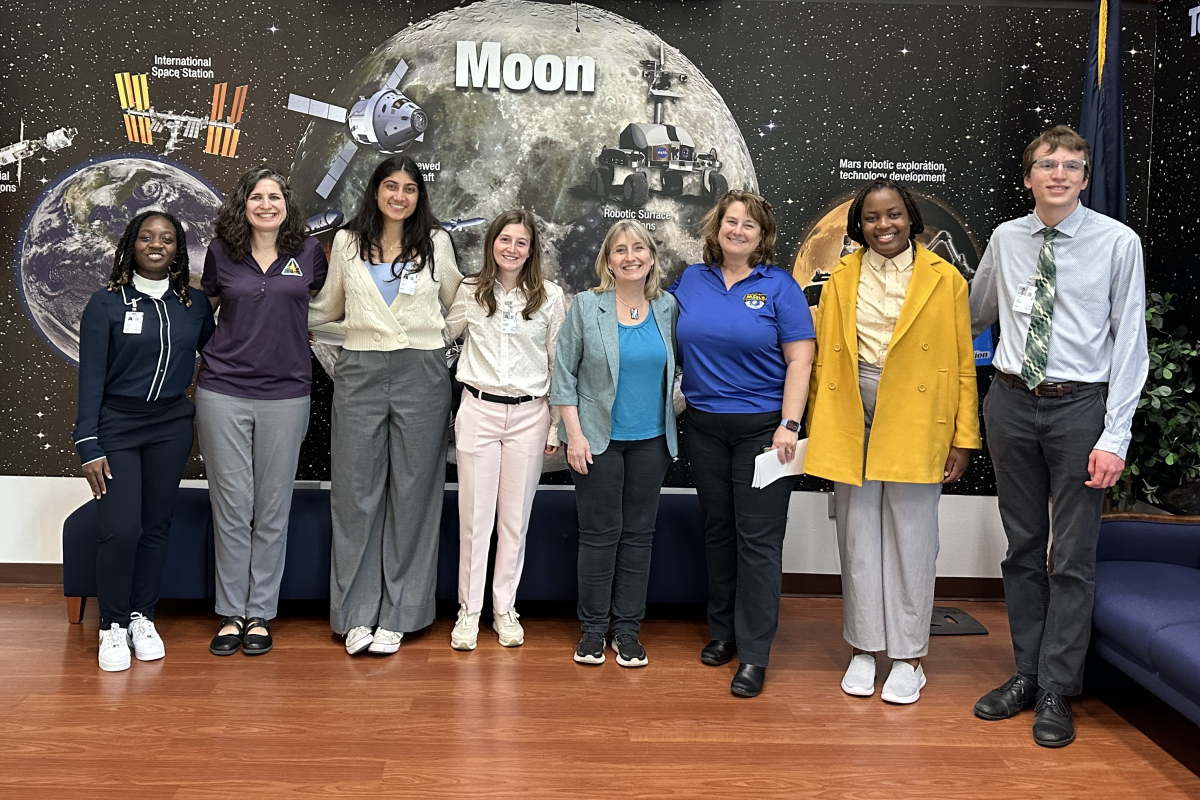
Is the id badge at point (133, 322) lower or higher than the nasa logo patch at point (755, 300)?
lower

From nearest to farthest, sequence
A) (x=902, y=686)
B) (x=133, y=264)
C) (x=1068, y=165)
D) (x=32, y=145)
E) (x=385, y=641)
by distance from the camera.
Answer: (x=1068, y=165) → (x=902, y=686) → (x=133, y=264) → (x=385, y=641) → (x=32, y=145)

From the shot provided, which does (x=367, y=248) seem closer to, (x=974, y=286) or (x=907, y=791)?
(x=974, y=286)

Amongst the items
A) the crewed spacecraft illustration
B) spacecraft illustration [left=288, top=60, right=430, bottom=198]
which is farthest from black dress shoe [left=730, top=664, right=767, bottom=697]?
the crewed spacecraft illustration

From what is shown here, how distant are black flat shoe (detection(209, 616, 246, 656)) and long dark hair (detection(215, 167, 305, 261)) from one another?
139 cm

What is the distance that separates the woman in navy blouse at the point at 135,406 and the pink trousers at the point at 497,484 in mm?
1042

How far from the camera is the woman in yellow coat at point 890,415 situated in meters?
3.07

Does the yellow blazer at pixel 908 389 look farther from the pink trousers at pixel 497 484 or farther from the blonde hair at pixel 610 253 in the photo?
the pink trousers at pixel 497 484

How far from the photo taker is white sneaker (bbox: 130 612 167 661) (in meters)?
3.43

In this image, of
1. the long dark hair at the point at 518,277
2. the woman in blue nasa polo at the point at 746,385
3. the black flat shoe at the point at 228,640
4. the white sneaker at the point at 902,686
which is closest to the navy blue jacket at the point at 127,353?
the black flat shoe at the point at 228,640

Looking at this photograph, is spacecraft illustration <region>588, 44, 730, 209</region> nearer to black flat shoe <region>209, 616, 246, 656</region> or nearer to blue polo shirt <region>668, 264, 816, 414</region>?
blue polo shirt <region>668, 264, 816, 414</region>

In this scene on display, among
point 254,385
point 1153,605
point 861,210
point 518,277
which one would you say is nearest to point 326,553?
point 254,385

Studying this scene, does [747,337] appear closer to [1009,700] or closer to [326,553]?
[1009,700]

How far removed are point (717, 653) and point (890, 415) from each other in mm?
1134

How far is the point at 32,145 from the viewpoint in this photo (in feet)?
13.6
